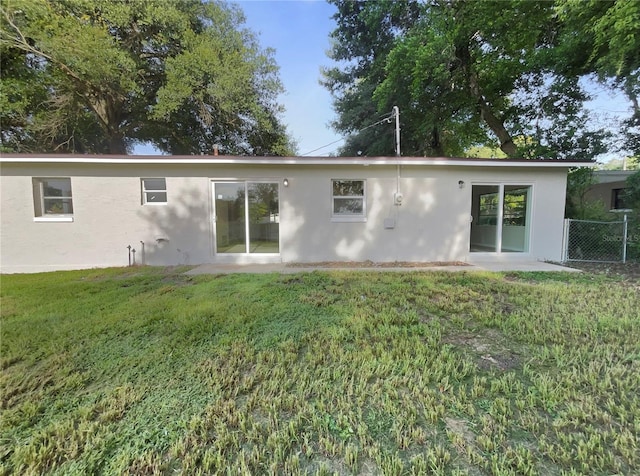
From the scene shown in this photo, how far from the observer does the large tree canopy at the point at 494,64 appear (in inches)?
333

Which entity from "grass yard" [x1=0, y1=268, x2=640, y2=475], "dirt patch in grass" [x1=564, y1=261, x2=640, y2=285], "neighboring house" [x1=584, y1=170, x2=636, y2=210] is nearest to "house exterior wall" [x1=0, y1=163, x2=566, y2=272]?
"dirt patch in grass" [x1=564, y1=261, x2=640, y2=285]

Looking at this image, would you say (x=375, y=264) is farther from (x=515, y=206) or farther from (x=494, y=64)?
(x=494, y=64)

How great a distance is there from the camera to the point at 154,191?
23.1 feet

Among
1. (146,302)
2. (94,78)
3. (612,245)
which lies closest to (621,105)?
(612,245)

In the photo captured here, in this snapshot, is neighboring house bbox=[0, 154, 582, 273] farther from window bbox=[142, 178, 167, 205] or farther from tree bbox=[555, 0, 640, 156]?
tree bbox=[555, 0, 640, 156]

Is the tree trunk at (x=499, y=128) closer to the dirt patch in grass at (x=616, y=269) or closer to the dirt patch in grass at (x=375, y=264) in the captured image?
the dirt patch in grass at (x=616, y=269)

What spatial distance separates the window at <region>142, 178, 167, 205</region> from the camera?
7035mm

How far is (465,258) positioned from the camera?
7555 millimetres

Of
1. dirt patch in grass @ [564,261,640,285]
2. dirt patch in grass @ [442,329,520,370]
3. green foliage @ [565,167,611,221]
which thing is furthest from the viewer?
green foliage @ [565,167,611,221]

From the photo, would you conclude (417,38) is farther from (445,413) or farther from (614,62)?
(445,413)

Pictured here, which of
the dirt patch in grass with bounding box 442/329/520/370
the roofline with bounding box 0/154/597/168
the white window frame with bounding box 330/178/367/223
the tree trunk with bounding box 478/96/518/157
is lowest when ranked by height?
the dirt patch in grass with bounding box 442/329/520/370

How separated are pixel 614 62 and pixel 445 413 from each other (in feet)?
34.4

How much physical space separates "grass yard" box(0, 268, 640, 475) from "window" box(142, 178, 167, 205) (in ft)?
11.1

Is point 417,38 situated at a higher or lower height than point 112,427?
higher
